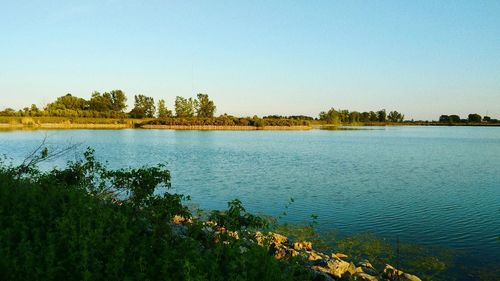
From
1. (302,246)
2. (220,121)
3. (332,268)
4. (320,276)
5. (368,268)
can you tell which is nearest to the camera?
(320,276)

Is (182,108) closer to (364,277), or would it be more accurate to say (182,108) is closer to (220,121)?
(220,121)

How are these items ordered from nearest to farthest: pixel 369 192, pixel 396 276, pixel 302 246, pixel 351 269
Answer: pixel 396 276 → pixel 351 269 → pixel 302 246 → pixel 369 192

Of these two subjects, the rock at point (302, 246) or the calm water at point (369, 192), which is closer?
the rock at point (302, 246)

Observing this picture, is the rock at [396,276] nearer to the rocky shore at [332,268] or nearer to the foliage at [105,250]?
the rocky shore at [332,268]

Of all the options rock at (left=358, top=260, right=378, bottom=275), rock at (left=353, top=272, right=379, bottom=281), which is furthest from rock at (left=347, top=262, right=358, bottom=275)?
rock at (left=358, top=260, right=378, bottom=275)

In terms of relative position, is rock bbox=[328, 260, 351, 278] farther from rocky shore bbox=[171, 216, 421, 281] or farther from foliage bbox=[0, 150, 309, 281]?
foliage bbox=[0, 150, 309, 281]

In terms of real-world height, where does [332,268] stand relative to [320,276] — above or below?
below

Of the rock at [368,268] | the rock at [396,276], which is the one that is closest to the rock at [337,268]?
the rock at [368,268]

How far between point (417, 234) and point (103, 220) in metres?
14.8

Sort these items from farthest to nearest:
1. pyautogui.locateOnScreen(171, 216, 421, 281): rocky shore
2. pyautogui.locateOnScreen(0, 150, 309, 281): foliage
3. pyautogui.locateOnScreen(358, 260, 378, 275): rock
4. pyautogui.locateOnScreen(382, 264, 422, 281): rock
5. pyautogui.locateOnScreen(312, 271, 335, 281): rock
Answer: pyautogui.locateOnScreen(358, 260, 378, 275): rock → pyautogui.locateOnScreen(382, 264, 422, 281): rock → pyautogui.locateOnScreen(171, 216, 421, 281): rocky shore → pyautogui.locateOnScreen(312, 271, 335, 281): rock → pyautogui.locateOnScreen(0, 150, 309, 281): foliage

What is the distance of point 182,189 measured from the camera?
29.6m

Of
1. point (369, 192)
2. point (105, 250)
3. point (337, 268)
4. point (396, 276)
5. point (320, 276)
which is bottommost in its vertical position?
point (369, 192)

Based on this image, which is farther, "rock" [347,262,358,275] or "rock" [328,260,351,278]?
"rock" [347,262,358,275]

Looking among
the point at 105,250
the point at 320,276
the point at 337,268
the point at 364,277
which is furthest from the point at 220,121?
the point at 105,250
